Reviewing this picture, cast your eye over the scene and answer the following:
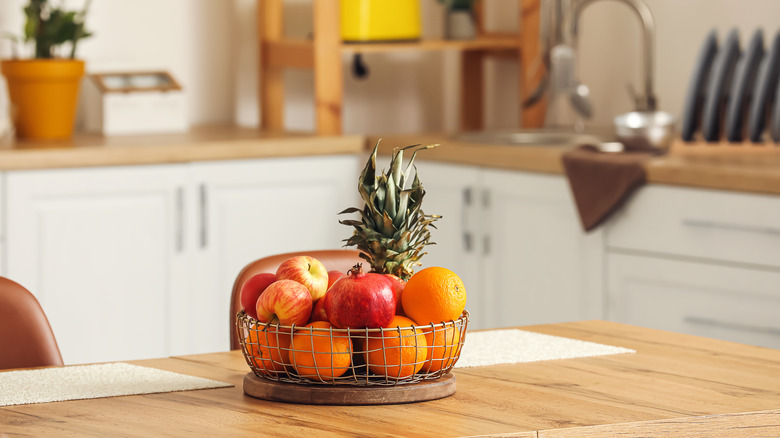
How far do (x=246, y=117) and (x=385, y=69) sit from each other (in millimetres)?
485

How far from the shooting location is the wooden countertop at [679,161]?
7.49 feet

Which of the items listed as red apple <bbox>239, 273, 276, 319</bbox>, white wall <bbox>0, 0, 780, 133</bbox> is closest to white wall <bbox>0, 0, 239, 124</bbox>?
white wall <bbox>0, 0, 780, 133</bbox>

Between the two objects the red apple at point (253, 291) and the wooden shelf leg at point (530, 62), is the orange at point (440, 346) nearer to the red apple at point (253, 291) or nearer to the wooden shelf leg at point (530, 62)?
the red apple at point (253, 291)

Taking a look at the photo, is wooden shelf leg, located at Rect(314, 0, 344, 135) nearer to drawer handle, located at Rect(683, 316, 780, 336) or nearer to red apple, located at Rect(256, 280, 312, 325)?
drawer handle, located at Rect(683, 316, 780, 336)

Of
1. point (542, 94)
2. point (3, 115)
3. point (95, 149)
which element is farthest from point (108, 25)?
point (542, 94)

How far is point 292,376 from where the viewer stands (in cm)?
119

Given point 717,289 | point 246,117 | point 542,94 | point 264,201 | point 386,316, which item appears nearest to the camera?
point 386,316

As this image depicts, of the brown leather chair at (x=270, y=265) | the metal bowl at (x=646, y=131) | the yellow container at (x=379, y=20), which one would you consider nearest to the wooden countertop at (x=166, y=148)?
the yellow container at (x=379, y=20)

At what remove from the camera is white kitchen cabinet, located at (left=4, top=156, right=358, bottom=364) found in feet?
9.25

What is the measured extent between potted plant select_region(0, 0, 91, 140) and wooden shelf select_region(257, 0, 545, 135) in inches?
23.1

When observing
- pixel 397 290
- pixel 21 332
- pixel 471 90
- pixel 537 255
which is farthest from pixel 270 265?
pixel 471 90

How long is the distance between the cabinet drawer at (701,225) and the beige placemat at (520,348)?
850 mm

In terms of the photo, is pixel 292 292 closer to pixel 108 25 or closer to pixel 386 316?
pixel 386 316

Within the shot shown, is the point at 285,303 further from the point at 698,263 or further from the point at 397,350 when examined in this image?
the point at 698,263
